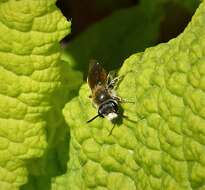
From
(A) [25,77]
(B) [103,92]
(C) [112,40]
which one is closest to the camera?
(A) [25,77]

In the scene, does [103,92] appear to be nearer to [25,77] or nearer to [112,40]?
[25,77]

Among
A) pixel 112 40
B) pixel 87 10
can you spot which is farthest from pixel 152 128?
pixel 87 10

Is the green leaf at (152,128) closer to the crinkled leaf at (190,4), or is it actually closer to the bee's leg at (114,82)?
the bee's leg at (114,82)

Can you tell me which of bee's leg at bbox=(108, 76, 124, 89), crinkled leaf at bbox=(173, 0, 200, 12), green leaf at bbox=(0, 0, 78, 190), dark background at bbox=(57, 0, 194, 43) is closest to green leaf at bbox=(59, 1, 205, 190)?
bee's leg at bbox=(108, 76, 124, 89)

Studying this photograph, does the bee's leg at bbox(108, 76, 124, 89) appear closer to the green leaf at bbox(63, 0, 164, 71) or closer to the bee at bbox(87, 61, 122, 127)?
the bee at bbox(87, 61, 122, 127)

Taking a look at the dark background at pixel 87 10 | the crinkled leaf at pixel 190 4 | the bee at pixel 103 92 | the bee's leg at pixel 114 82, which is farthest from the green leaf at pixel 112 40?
the bee's leg at pixel 114 82

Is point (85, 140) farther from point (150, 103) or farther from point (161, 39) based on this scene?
point (161, 39)
